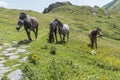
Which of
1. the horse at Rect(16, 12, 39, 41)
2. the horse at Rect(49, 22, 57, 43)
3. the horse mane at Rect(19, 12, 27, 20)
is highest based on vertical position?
the horse mane at Rect(19, 12, 27, 20)

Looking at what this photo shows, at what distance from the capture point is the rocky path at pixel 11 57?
2084 centimetres

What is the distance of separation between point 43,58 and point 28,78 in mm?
10605

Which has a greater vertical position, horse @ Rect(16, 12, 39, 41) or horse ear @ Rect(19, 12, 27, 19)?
horse ear @ Rect(19, 12, 27, 19)

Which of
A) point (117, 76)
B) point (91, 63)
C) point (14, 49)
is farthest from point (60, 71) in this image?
point (14, 49)

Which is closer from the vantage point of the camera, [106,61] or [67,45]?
→ [106,61]

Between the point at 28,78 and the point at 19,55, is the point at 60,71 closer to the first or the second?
the point at 28,78

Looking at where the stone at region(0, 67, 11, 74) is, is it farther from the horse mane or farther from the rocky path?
the horse mane

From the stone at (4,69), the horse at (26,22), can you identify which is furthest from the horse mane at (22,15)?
the stone at (4,69)

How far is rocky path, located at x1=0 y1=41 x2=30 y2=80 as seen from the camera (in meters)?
20.8

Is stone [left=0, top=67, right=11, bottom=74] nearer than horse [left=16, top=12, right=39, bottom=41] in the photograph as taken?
Yes

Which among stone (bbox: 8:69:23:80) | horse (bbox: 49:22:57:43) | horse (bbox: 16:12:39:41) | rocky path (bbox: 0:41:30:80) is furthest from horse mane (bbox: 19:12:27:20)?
stone (bbox: 8:69:23:80)

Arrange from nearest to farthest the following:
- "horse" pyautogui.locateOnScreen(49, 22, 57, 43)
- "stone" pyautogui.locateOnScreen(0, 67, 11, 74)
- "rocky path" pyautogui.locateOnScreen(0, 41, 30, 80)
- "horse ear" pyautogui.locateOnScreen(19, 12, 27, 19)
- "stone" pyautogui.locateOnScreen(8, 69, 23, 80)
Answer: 1. "stone" pyautogui.locateOnScreen(8, 69, 23, 80)
2. "rocky path" pyautogui.locateOnScreen(0, 41, 30, 80)
3. "stone" pyautogui.locateOnScreen(0, 67, 11, 74)
4. "horse ear" pyautogui.locateOnScreen(19, 12, 27, 19)
5. "horse" pyautogui.locateOnScreen(49, 22, 57, 43)

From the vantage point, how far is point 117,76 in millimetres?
23188

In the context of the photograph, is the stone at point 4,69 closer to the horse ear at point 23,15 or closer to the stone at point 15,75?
the stone at point 15,75
